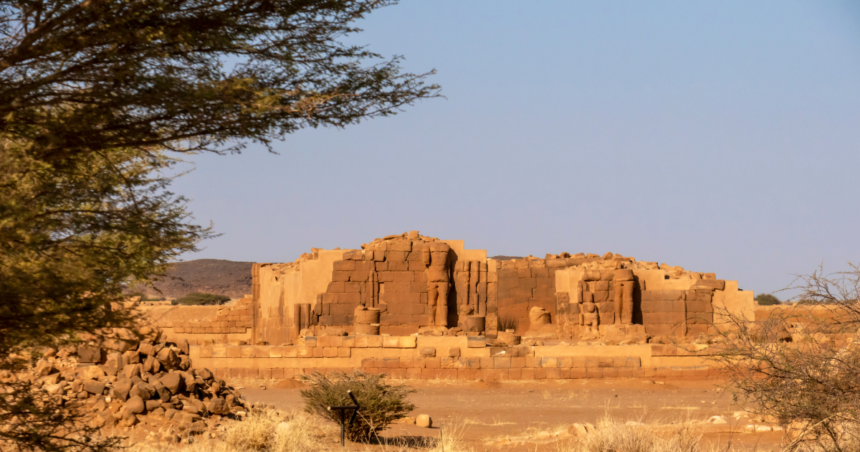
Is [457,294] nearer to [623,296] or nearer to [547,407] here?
[623,296]

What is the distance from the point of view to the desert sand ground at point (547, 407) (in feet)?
33.4

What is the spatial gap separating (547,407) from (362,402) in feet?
16.6

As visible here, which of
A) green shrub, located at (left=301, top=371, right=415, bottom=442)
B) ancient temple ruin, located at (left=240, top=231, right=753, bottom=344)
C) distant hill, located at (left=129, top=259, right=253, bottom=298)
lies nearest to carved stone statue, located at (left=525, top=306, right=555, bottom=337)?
ancient temple ruin, located at (left=240, top=231, right=753, bottom=344)

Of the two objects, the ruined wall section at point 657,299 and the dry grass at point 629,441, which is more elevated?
the ruined wall section at point 657,299

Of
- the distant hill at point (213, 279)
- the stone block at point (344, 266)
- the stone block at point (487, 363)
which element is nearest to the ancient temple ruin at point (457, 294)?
the stone block at point (344, 266)

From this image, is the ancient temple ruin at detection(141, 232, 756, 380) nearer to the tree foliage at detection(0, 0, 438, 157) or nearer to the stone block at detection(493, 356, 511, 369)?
the stone block at detection(493, 356, 511, 369)

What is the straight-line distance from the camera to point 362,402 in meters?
10.2

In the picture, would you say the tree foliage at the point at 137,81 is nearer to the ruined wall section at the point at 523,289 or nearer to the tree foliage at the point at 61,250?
the tree foliage at the point at 61,250

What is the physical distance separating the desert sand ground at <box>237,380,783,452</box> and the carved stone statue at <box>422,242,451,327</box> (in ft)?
15.7

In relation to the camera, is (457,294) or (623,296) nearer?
(623,296)

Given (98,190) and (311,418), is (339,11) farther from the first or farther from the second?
(311,418)

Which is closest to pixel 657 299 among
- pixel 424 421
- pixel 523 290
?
pixel 523 290

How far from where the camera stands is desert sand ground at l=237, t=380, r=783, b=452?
10.2 metres

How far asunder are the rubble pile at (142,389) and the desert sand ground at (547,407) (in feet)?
7.43
